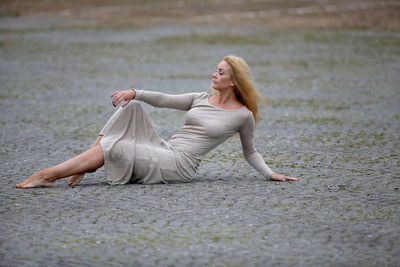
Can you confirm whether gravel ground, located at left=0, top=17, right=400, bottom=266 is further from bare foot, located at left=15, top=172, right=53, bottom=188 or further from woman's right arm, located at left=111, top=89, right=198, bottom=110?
woman's right arm, located at left=111, top=89, right=198, bottom=110

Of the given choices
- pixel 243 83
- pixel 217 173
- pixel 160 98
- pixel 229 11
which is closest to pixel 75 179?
pixel 160 98

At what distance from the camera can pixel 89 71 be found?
16.3m

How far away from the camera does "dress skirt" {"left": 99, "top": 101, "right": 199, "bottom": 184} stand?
273 inches

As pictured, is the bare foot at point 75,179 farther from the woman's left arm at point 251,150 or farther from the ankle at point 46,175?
the woman's left arm at point 251,150

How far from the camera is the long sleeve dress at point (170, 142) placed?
702 cm

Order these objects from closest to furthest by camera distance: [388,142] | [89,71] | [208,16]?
[388,142] < [89,71] < [208,16]

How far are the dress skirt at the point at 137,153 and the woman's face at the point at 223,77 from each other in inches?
28.8

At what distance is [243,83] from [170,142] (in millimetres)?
915

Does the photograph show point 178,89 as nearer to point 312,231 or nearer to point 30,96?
point 30,96

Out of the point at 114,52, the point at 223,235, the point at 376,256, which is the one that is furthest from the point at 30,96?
the point at 376,256

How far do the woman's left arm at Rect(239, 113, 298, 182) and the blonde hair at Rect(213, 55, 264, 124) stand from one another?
6.9 inches

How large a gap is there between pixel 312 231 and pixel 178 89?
8.41m

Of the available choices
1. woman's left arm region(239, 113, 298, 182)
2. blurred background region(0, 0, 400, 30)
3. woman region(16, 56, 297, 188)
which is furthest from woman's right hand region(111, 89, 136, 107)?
blurred background region(0, 0, 400, 30)

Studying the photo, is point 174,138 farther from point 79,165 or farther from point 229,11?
point 229,11
